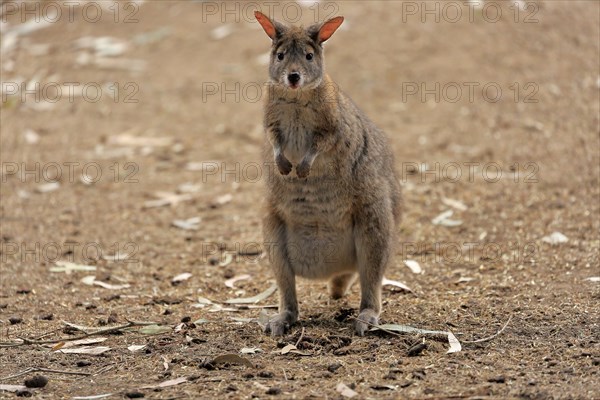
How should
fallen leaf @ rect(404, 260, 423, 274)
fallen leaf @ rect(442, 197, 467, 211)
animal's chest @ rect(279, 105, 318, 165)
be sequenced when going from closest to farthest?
animal's chest @ rect(279, 105, 318, 165) → fallen leaf @ rect(404, 260, 423, 274) → fallen leaf @ rect(442, 197, 467, 211)

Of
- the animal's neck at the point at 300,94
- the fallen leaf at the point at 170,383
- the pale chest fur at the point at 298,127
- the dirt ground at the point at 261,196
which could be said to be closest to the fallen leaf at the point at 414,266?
the dirt ground at the point at 261,196

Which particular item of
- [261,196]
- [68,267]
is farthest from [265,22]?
[261,196]

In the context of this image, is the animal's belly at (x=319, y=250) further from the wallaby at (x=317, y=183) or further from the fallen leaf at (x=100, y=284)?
the fallen leaf at (x=100, y=284)

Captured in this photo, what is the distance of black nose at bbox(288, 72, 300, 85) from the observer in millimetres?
4855

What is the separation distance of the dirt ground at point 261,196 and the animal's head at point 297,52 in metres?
1.33

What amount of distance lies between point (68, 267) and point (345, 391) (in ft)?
10.0

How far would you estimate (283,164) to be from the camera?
497 cm

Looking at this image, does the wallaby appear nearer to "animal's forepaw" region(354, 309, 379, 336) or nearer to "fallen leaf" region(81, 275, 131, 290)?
"animal's forepaw" region(354, 309, 379, 336)

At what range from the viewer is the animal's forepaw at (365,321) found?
4.83 meters

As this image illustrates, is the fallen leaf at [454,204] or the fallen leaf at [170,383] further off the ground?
the fallen leaf at [454,204]

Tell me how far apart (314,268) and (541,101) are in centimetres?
476

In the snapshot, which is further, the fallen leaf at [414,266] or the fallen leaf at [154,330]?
the fallen leaf at [414,266]

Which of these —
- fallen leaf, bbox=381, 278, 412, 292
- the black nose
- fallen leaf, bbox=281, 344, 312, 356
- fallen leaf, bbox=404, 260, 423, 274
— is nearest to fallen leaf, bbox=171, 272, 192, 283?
fallen leaf, bbox=381, 278, 412, 292

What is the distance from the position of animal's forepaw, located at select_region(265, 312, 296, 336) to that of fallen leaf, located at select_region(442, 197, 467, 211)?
8.35 ft
